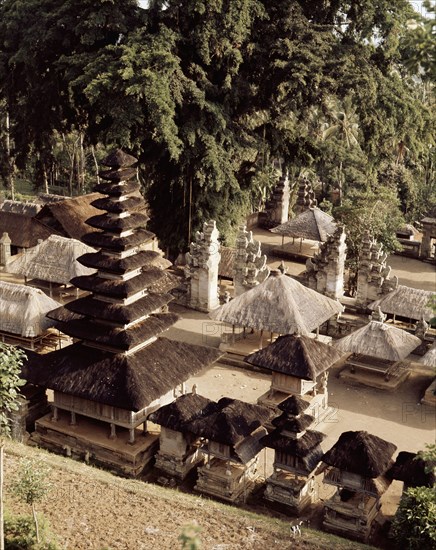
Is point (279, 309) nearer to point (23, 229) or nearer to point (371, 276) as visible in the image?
point (371, 276)

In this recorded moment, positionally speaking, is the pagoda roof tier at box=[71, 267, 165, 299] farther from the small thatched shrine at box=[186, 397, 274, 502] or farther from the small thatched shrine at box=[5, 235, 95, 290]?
the small thatched shrine at box=[5, 235, 95, 290]

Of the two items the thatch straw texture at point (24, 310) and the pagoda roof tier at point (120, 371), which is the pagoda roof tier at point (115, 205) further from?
the thatch straw texture at point (24, 310)

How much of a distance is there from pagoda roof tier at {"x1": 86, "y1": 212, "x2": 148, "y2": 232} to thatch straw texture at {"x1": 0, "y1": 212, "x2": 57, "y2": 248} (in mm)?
15919

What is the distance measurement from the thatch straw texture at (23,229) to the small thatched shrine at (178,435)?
62.4 ft

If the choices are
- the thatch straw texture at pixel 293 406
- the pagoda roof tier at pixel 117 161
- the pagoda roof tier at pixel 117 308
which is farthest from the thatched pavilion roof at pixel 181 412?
the pagoda roof tier at pixel 117 161

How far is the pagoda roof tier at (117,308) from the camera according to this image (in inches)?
917

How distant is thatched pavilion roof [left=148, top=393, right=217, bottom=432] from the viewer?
21953 mm

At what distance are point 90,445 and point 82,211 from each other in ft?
60.7

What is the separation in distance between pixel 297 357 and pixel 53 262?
13437 millimetres

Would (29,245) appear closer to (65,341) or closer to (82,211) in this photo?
(82,211)

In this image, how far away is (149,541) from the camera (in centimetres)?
1786

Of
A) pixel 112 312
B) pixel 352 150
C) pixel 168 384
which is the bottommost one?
pixel 168 384

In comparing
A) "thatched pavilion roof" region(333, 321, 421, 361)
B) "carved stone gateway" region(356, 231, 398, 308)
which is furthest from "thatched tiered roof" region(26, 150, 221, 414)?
"carved stone gateway" region(356, 231, 398, 308)

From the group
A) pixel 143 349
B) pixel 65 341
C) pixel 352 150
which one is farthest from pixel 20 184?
pixel 143 349
